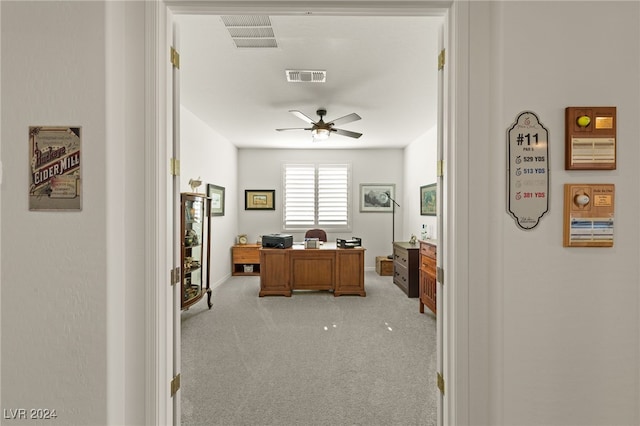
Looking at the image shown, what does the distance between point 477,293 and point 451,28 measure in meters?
1.31

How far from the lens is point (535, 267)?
1.53m

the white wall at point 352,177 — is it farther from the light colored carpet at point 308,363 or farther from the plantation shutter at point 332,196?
the light colored carpet at point 308,363

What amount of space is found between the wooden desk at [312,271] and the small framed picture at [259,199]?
232 cm

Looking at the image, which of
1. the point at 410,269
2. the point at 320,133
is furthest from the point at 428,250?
the point at 320,133

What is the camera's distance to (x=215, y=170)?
580cm

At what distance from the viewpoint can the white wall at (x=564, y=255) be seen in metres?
1.51

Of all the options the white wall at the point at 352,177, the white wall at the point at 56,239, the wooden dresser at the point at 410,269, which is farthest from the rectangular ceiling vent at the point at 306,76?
the white wall at the point at 352,177

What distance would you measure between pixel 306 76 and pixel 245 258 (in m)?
4.33

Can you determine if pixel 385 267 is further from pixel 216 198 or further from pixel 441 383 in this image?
pixel 441 383

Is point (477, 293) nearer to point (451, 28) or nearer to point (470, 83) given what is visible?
point (470, 83)

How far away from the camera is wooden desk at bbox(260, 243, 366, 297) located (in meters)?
5.08

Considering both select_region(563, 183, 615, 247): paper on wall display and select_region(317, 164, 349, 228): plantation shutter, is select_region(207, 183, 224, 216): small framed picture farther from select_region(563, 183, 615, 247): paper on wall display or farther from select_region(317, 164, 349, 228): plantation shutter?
select_region(563, 183, 615, 247): paper on wall display

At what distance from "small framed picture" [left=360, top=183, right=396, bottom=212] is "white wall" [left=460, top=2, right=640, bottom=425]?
5.75 m

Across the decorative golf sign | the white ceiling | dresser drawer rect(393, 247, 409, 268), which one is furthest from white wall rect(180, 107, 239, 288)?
the decorative golf sign
